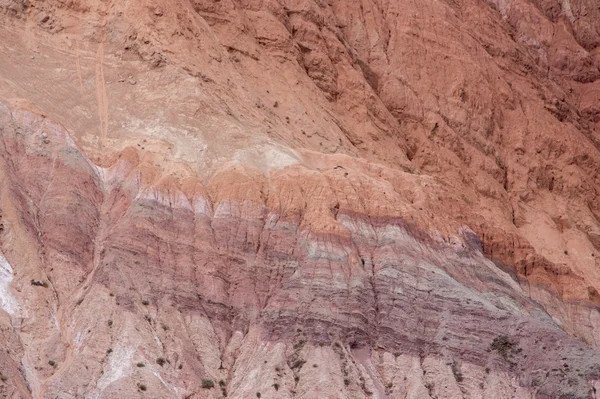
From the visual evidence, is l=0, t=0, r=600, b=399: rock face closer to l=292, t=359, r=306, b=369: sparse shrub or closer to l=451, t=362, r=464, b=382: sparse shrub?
l=292, t=359, r=306, b=369: sparse shrub

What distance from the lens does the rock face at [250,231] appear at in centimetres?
5447

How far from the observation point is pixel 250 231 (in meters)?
60.7

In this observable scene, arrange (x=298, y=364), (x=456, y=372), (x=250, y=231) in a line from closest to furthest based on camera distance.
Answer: (x=298, y=364) → (x=456, y=372) → (x=250, y=231)

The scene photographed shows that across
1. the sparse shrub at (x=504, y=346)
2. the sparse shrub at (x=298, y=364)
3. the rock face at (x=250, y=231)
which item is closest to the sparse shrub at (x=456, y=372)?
the rock face at (x=250, y=231)

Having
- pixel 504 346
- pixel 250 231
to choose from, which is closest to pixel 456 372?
pixel 504 346

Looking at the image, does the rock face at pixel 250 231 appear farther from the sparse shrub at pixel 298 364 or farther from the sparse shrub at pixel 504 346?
the sparse shrub at pixel 504 346

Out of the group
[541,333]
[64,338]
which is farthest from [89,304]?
[541,333]

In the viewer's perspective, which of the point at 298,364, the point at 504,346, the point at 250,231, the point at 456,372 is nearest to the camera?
the point at 298,364

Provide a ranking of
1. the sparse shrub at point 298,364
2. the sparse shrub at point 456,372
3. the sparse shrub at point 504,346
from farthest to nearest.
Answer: the sparse shrub at point 504,346 → the sparse shrub at point 456,372 → the sparse shrub at point 298,364

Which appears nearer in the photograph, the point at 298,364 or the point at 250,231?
the point at 298,364

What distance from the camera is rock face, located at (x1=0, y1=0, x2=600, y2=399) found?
179ft

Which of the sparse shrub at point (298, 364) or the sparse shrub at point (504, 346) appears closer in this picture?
the sparse shrub at point (298, 364)

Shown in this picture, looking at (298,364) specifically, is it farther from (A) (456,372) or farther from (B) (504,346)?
(B) (504,346)

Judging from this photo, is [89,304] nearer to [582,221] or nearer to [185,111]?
[185,111]
